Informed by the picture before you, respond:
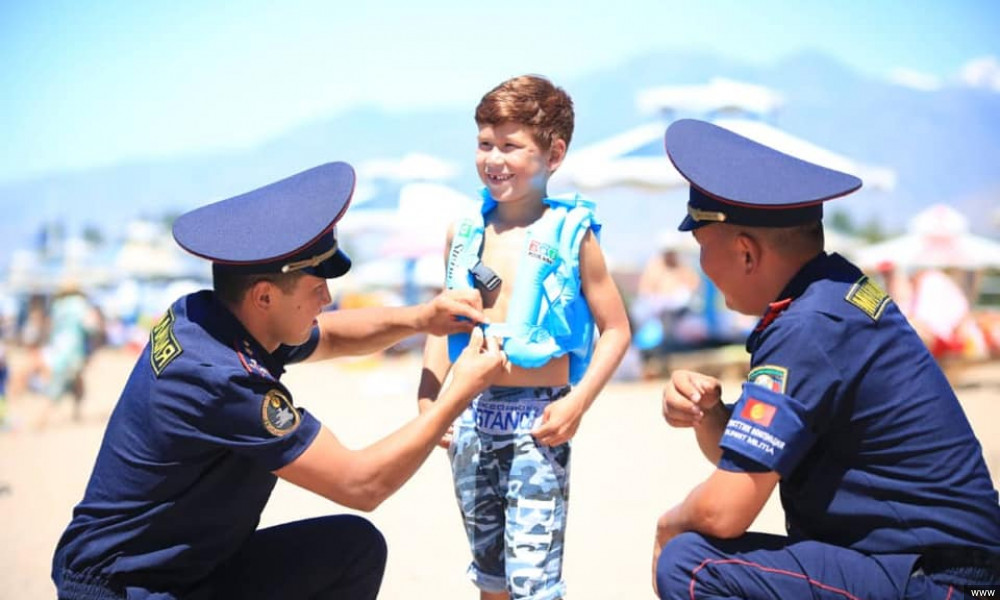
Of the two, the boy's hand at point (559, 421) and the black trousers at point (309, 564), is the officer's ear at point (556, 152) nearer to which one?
the boy's hand at point (559, 421)

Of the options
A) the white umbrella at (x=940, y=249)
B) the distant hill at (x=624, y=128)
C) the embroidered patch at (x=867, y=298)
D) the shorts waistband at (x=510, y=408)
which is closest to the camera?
the embroidered patch at (x=867, y=298)

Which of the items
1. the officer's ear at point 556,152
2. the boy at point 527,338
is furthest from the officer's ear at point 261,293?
the officer's ear at point 556,152

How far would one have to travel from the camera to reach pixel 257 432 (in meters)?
2.94

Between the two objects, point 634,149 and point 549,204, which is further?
point 634,149

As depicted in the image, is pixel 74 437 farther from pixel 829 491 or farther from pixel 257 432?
pixel 829 491

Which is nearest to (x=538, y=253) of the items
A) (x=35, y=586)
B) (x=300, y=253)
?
(x=300, y=253)

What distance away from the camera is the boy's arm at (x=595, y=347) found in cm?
351

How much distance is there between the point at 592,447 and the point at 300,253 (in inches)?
223

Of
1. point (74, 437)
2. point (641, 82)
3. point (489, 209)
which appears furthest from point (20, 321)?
point (641, 82)

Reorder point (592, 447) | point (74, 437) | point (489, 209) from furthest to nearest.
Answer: point (74, 437) → point (592, 447) → point (489, 209)

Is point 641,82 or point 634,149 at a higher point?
point 634,149

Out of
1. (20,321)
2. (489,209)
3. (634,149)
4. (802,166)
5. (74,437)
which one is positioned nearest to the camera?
(802,166)

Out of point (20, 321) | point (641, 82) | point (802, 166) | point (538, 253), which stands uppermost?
point (802, 166)

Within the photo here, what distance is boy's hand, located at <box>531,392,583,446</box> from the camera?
3492 mm
